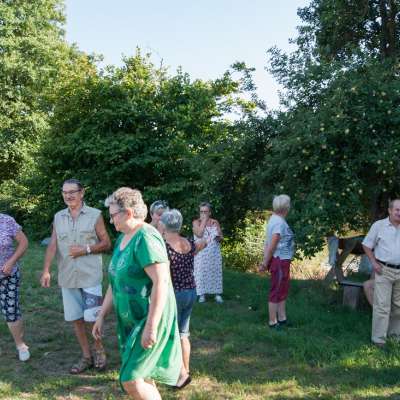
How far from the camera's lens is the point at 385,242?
18.9ft

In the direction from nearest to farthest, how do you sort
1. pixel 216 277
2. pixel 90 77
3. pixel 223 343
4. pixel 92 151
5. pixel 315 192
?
pixel 223 343
pixel 315 192
pixel 216 277
pixel 92 151
pixel 90 77

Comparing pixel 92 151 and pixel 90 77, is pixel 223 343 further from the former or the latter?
pixel 90 77

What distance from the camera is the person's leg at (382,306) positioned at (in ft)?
18.9

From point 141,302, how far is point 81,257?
5.82 ft

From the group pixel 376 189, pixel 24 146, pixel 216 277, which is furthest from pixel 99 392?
pixel 24 146

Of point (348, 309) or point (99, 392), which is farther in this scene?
point (348, 309)

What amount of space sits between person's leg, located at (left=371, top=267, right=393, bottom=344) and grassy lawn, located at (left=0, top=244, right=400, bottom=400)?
0.21m

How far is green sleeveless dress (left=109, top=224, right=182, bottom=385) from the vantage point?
3.12 m

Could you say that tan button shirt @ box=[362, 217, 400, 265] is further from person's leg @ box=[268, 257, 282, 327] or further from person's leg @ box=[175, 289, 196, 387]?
person's leg @ box=[175, 289, 196, 387]

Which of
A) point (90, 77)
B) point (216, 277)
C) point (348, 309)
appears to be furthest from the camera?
point (90, 77)

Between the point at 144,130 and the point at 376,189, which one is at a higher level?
the point at 144,130

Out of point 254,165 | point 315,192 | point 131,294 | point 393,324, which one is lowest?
point 393,324

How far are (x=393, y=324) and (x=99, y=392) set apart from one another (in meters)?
3.50

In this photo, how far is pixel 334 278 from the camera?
29.9 ft
